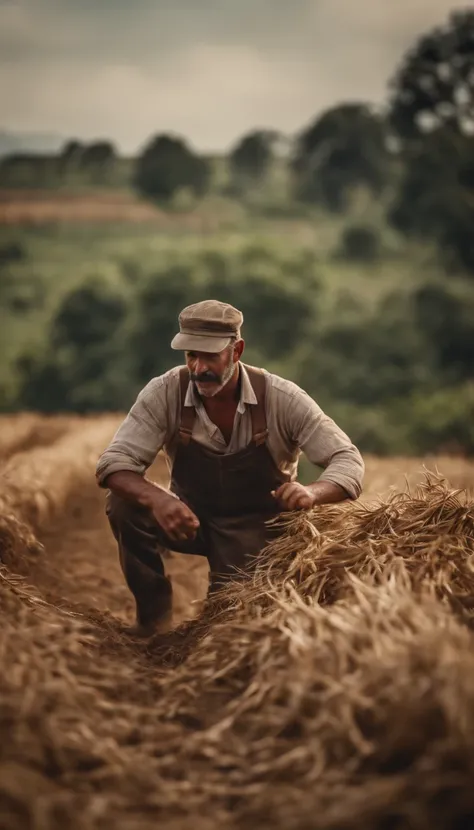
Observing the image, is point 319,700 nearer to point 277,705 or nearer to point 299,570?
point 277,705

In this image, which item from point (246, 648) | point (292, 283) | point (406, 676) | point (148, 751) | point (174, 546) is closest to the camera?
point (406, 676)

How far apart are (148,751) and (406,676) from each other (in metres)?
0.84

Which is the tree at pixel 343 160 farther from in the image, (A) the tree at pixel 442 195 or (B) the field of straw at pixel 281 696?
(B) the field of straw at pixel 281 696

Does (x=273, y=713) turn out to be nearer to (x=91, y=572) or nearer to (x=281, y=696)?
(x=281, y=696)

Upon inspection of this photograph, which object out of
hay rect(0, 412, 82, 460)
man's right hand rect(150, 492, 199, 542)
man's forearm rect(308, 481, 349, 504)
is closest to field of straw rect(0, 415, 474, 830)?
man's forearm rect(308, 481, 349, 504)

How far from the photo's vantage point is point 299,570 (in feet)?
12.0

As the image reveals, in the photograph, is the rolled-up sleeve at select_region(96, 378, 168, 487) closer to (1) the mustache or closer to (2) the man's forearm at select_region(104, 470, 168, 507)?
(2) the man's forearm at select_region(104, 470, 168, 507)

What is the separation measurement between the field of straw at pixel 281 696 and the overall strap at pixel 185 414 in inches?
25.7

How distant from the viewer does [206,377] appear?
3.92 m

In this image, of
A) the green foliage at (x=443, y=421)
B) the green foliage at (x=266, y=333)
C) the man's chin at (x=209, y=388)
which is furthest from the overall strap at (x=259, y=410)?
the green foliage at (x=266, y=333)

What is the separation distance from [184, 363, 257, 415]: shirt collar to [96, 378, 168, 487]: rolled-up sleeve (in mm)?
128

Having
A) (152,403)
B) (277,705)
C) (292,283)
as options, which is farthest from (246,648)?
(292,283)

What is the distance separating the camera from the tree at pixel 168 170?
28859 millimetres

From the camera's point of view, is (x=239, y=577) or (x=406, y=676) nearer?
(x=406, y=676)
